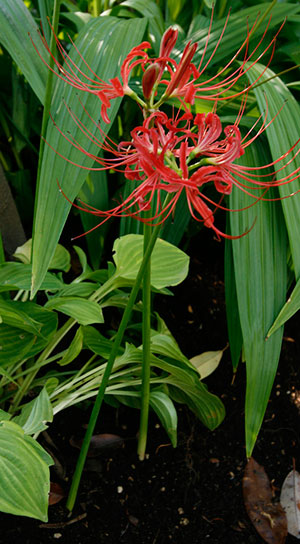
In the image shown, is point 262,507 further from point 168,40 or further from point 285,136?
point 168,40

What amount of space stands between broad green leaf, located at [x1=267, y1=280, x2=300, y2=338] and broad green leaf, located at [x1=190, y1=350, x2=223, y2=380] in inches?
11.5

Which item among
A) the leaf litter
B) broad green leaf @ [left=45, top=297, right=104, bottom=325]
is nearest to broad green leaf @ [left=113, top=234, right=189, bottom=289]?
broad green leaf @ [left=45, top=297, right=104, bottom=325]

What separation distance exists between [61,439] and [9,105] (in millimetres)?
763

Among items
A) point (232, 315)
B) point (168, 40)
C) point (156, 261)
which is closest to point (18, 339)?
point (156, 261)

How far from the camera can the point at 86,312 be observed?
773 mm

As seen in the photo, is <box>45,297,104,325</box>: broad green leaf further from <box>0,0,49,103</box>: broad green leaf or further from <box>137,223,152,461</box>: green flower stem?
<box>0,0,49,103</box>: broad green leaf

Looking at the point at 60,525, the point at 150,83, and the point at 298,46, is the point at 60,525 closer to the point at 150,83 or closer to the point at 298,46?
the point at 150,83

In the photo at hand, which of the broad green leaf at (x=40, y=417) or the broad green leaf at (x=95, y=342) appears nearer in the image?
the broad green leaf at (x=40, y=417)

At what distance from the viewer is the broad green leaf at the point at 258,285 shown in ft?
2.40

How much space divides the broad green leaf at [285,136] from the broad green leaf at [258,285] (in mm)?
47

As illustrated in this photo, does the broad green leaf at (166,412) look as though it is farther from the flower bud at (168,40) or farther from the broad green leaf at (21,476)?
the flower bud at (168,40)

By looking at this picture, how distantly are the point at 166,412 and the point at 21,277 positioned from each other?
31cm

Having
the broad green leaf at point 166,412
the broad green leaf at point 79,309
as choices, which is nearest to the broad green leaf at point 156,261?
the broad green leaf at point 79,309

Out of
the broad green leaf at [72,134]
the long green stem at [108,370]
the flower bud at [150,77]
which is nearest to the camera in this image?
the flower bud at [150,77]
